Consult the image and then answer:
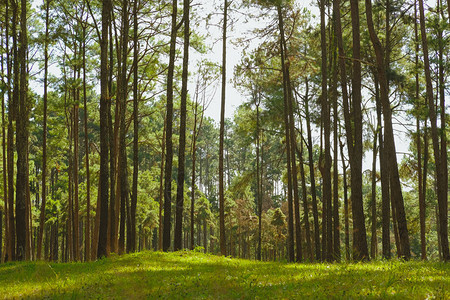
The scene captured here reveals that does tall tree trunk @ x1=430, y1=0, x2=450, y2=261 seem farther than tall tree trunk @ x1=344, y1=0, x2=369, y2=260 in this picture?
Yes

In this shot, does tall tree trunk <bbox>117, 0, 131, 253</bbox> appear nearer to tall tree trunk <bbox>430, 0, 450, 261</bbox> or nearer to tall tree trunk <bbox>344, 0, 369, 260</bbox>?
tall tree trunk <bbox>344, 0, 369, 260</bbox>

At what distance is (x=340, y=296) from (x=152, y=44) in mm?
17742

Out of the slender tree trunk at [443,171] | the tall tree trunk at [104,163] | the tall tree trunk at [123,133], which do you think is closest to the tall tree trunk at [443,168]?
the slender tree trunk at [443,171]

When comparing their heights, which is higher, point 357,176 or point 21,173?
point 21,173

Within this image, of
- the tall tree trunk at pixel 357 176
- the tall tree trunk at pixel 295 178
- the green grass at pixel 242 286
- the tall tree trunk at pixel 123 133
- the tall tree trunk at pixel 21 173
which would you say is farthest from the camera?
the tall tree trunk at pixel 295 178

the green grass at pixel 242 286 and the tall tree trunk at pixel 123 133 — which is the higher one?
the tall tree trunk at pixel 123 133

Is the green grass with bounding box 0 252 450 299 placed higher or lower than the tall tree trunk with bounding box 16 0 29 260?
lower

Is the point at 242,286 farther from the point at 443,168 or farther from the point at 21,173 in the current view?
the point at 443,168

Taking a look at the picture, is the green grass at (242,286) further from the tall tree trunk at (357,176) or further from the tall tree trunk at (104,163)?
the tall tree trunk at (104,163)

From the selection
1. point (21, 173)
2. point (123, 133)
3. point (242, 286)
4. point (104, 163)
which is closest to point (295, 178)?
point (123, 133)

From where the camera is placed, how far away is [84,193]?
87.1 feet

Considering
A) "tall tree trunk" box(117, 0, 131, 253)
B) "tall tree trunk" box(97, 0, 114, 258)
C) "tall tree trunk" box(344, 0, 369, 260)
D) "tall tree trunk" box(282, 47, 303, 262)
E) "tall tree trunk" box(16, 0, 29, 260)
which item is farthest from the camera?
"tall tree trunk" box(282, 47, 303, 262)

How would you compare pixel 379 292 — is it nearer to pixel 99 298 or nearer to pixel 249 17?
pixel 99 298

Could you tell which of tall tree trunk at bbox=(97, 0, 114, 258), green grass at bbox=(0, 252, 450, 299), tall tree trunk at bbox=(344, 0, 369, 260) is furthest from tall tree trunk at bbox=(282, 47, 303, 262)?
green grass at bbox=(0, 252, 450, 299)
